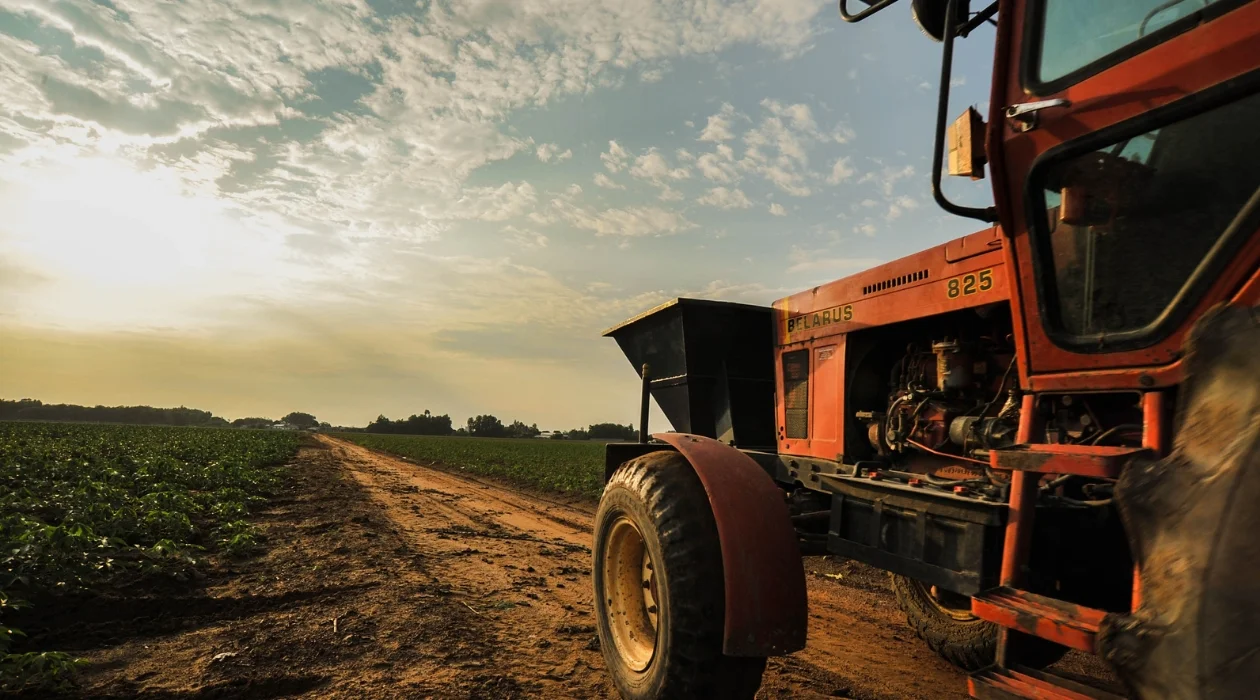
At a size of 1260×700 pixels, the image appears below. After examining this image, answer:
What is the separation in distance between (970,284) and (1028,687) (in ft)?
6.19

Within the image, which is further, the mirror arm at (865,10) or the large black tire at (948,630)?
the large black tire at (948,630)

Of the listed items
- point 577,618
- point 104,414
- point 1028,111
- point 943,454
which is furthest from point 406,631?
point 104,414

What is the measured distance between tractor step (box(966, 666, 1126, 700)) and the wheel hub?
66.7 inches

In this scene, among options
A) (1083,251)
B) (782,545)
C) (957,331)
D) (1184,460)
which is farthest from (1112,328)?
(782,545)

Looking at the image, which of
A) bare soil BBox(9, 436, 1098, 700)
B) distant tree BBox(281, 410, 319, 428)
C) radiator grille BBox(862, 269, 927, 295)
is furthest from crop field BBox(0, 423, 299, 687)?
distant tree BBox(281, 410, 319, 428)

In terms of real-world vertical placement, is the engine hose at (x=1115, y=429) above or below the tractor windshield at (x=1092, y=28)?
below

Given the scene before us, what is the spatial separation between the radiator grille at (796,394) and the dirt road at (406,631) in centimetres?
146

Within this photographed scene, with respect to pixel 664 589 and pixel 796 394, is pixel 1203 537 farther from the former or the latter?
pixel 796 394

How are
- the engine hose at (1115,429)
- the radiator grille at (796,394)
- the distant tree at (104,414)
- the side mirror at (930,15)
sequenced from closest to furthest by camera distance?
the engine hose at (1115,429) → the side mirror at (930,15) → the radiator grille at (796,394) → the distant tree at (104,414)

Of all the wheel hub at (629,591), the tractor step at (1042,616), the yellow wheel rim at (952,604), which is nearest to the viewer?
the tractor step at (1042,616)

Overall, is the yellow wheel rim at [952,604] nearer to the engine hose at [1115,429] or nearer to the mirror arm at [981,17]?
the engine hose at [1115,429]

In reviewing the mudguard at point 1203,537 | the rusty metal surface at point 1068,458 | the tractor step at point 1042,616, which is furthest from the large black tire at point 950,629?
the mudguard at point 1203,537

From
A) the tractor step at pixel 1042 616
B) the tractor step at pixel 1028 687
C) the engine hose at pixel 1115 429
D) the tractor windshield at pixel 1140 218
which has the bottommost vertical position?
the tractor step at pixel 1028 687

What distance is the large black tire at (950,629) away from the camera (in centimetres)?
402
